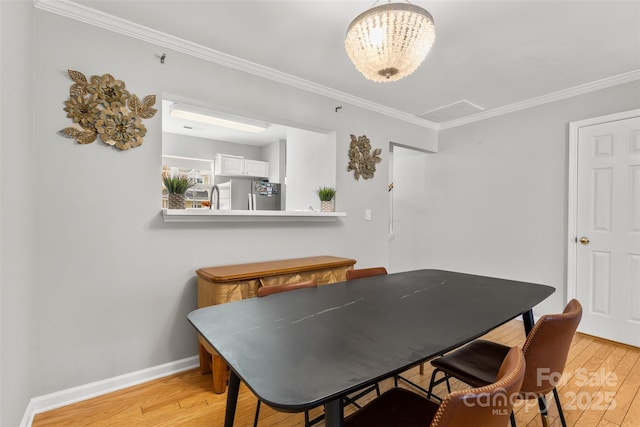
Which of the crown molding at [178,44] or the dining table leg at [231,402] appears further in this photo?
the crown molding at [178,44]

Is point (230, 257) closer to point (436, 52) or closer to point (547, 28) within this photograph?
point (436, 52)

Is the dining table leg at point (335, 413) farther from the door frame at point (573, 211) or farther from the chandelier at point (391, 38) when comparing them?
the door frame at point (573, 211)

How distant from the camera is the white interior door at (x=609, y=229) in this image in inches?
111

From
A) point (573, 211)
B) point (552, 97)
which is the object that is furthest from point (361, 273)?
point (552, 97)

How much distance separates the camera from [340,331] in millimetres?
1150

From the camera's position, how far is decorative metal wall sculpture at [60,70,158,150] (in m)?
1.97

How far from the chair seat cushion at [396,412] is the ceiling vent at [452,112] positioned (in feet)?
10.9

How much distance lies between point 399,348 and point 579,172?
3.34 metres

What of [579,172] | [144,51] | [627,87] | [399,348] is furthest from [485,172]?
[144,51]

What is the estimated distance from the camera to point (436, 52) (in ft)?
8.13

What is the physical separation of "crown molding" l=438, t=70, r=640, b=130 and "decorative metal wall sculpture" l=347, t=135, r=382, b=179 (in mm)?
1412

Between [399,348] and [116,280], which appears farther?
[116,280]

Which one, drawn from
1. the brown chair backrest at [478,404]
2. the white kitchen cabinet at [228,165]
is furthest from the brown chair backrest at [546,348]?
the white kitchen cabinet at [228,165]

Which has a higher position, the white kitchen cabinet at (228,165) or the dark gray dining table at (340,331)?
the white kitchen cabinet at (228,165)
